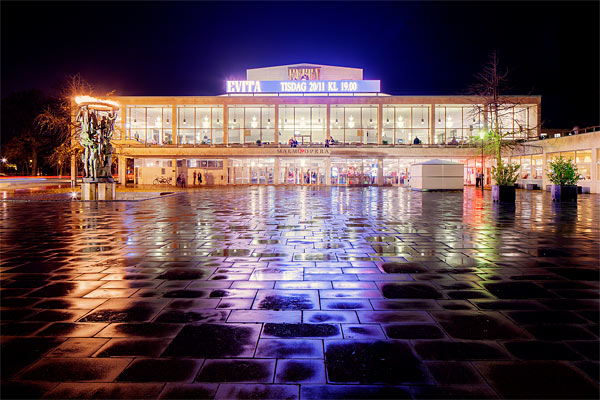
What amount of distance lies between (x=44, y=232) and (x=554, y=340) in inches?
420

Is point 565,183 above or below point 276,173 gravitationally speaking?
below

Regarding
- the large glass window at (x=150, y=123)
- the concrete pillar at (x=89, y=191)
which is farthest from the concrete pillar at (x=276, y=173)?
the concrete pillar at (x=89, y=191)

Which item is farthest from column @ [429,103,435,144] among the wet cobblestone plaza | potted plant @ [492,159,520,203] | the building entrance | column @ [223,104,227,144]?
the wet cobblestone plaza

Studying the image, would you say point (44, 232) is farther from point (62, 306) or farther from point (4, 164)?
point (4, 164)

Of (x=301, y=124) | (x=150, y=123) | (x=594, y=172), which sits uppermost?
(x=150, y=123)

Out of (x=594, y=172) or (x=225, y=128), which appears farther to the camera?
(x=225, y=128)

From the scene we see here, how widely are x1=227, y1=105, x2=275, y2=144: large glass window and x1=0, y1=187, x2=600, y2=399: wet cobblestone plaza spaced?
46.3 m

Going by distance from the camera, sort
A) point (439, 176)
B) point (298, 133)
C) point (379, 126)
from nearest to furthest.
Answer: point (439, 176) < point (379, 126) < point (298, 133)

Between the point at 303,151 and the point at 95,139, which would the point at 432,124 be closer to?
the point at 303,151

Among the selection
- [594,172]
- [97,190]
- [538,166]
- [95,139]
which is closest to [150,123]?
[95,139]

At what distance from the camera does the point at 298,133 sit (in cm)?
5288

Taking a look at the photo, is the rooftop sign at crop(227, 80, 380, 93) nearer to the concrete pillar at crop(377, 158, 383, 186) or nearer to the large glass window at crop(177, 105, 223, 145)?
the large glass window at crop(177, 105, 223, 145)

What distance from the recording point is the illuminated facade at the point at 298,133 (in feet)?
165

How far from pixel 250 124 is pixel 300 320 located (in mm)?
51320
